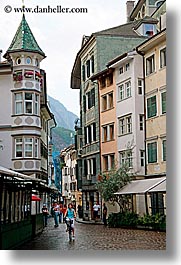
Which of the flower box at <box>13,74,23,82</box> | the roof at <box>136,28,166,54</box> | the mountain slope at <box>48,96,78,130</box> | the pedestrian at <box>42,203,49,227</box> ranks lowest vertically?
the pedestrian at <box>42,203,49,227</box>

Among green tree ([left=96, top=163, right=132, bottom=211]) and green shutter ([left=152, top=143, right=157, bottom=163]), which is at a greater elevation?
green shutter ([left=152, top=143, right=157, bottom=163])

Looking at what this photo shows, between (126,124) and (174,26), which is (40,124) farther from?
(174,26)

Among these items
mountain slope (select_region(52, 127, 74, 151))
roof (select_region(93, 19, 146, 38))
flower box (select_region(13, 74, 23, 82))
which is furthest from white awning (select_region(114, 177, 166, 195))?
flower box (select_region(13, 74, 23, 82))

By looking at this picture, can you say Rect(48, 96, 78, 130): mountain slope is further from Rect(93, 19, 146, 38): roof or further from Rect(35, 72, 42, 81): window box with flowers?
Rect(93, 19, 146, 38): roof

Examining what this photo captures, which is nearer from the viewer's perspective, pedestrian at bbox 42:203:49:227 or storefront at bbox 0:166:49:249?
storefront at bbox 0:166:49:249

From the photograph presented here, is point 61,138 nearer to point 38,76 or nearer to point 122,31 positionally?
point 38,76
